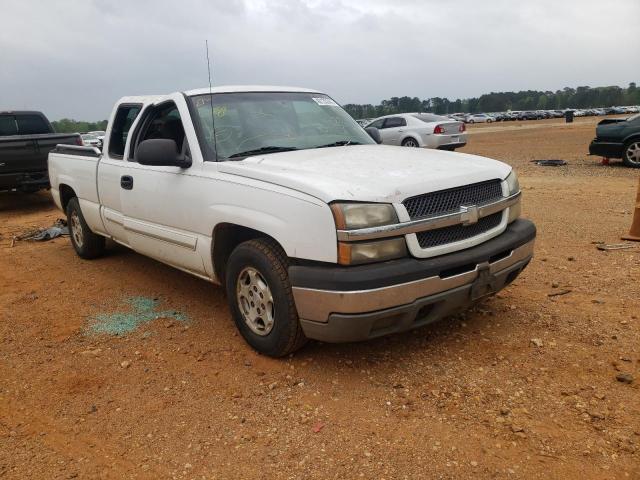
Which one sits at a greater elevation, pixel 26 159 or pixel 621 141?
pixel 26 159

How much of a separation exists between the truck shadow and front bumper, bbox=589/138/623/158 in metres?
12.0

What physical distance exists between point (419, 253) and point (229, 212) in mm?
1281

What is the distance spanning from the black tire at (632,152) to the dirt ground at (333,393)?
26.8ft

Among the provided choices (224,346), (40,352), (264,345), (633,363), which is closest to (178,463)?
(264,345)

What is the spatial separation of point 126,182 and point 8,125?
7916mm

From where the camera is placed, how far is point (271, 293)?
332 cm

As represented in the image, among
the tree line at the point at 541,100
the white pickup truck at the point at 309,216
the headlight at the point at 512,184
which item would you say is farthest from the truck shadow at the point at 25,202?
the tree line at the point at 541,100

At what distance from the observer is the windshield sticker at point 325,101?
4832mm

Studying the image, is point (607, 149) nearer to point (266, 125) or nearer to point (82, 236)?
point (266, 125)

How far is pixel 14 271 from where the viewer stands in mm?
6090

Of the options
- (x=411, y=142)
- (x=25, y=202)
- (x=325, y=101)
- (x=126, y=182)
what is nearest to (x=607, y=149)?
(x=411, y=142)

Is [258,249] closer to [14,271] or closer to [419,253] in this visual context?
[419,253]

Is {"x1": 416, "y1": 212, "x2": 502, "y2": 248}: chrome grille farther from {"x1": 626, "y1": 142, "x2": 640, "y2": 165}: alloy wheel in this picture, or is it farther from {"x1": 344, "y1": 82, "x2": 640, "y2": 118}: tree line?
{"x1": 344, "y1": 82, "x2": 640, "y2": 118}: tree line

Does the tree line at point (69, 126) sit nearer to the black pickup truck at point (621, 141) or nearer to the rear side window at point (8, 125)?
the rear side window at point (8, 125)
